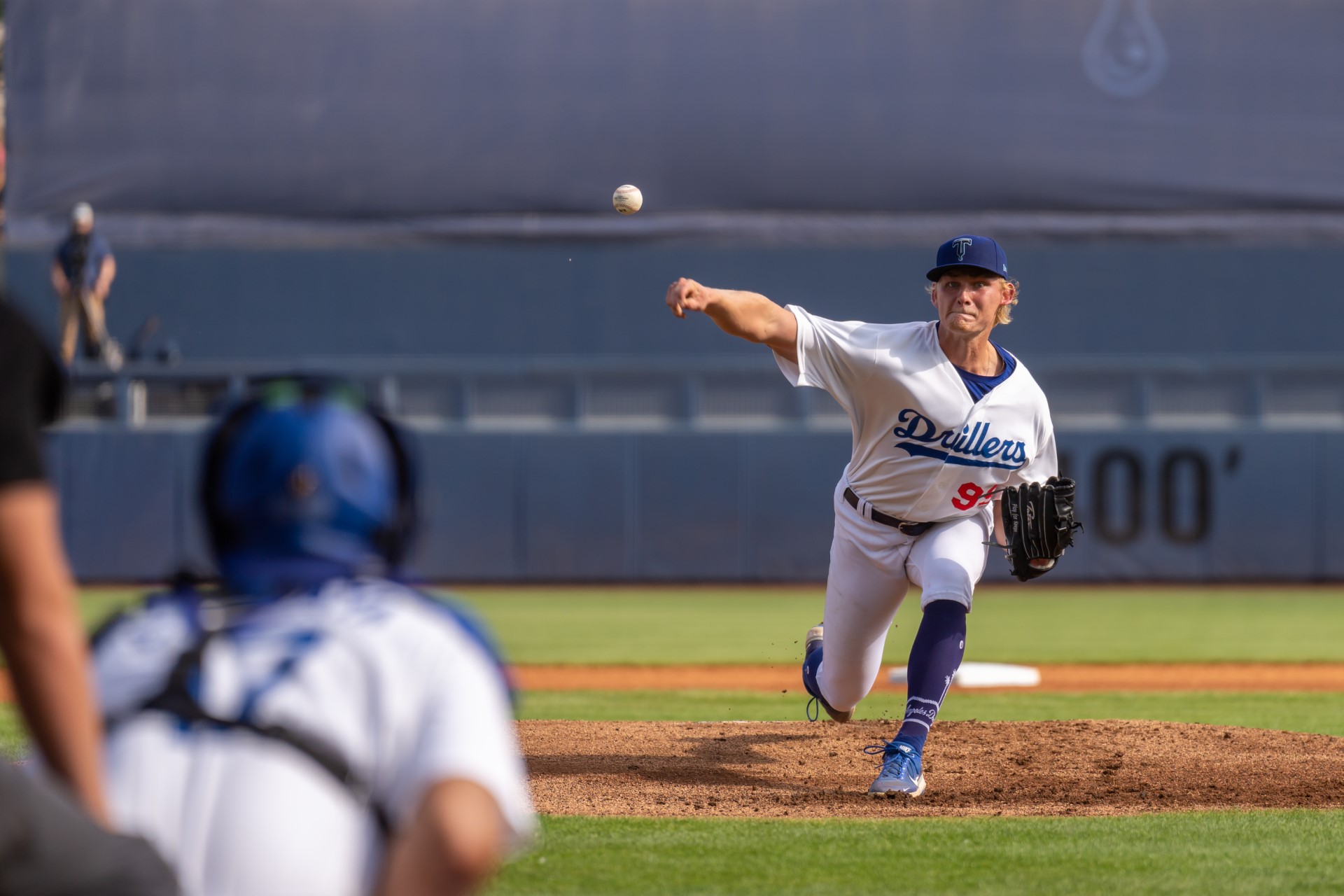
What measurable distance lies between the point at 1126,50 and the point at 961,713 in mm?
13203

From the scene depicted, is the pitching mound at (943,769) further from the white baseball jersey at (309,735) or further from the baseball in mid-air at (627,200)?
the white baseball jersey at (309,735)

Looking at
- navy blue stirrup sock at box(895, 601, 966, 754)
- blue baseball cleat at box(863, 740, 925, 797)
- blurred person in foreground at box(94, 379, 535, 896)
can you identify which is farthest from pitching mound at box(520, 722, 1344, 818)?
blurred person in foreground at box(94, 379, 535, 896)

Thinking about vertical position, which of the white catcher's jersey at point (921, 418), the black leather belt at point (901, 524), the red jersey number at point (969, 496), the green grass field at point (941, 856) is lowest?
the green grass field at point (941, 856)

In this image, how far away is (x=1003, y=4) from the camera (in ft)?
61.0

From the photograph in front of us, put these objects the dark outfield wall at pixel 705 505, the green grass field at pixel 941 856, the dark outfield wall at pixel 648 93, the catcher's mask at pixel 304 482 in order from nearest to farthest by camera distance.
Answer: the catcher's mask at pixel 304 482 → the green grass field at pixel 941 856 → the dark outfield wall at pixel 705 505 → the dark outfield wall at pixel 648 93

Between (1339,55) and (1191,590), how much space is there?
7.05 meters

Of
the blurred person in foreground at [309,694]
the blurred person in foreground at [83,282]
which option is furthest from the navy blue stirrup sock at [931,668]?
the blurred person in foreground at [83,282]

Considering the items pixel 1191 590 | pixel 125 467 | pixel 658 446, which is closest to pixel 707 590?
pixel 658 446

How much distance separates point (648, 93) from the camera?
60.8 feet

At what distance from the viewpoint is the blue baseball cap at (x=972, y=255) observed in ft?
15.9

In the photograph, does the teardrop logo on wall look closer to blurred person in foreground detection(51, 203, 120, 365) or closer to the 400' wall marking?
the 400' wall marking

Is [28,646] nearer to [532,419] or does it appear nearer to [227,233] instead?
[532,419]

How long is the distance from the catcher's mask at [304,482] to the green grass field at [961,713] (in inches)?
74.5

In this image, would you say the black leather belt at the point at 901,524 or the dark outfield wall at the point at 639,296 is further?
the dark outfield wall at the point at 639,296
